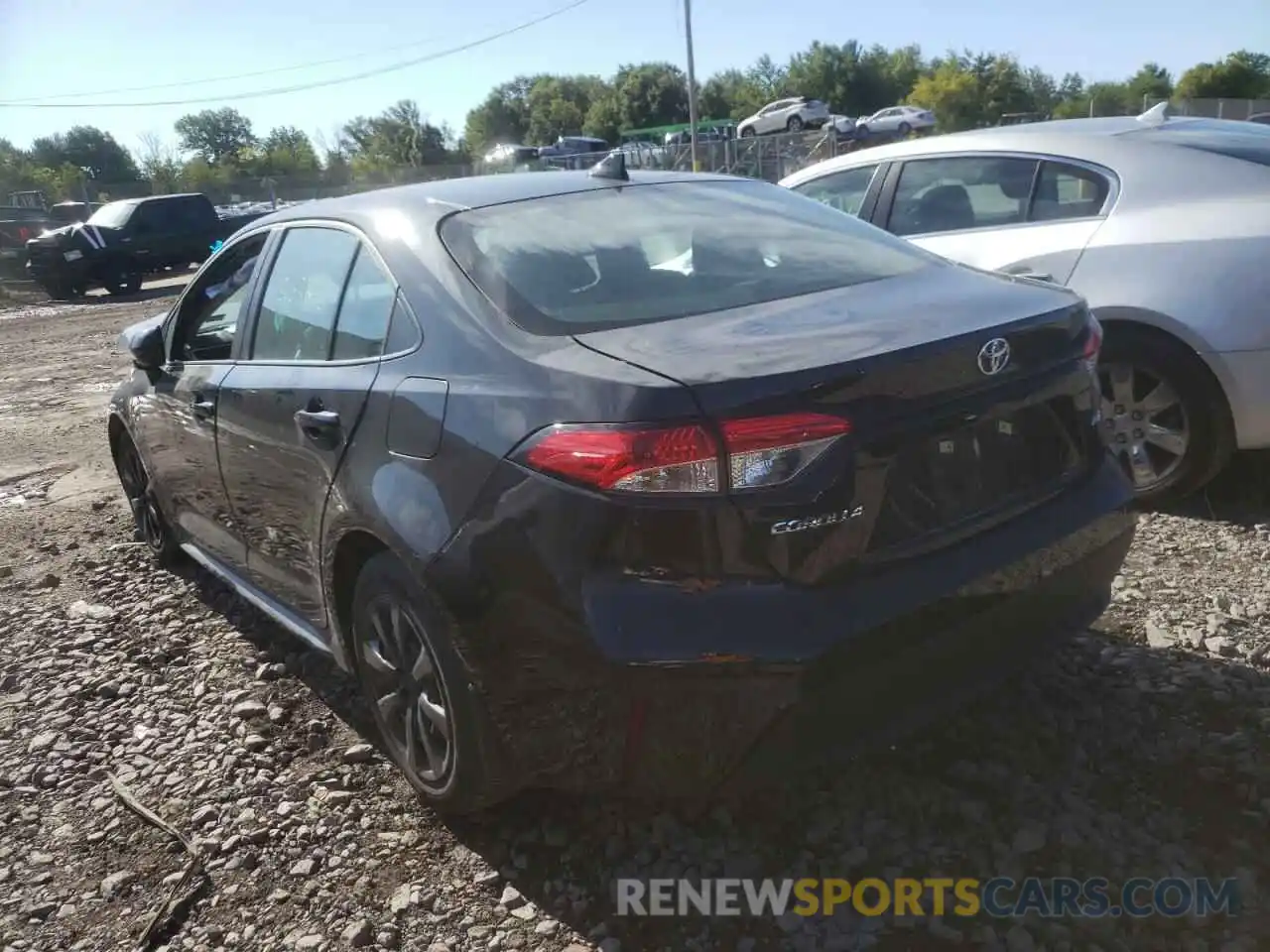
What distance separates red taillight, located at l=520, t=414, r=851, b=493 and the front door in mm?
2009

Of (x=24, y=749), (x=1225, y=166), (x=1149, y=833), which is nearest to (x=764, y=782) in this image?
(x=1149, y=833)

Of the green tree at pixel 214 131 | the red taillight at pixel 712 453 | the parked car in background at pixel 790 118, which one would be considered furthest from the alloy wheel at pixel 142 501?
the green tree at pixel 214 131

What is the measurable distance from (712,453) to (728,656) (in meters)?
0.39

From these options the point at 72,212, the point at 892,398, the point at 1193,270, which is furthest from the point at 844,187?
the point at 72,212

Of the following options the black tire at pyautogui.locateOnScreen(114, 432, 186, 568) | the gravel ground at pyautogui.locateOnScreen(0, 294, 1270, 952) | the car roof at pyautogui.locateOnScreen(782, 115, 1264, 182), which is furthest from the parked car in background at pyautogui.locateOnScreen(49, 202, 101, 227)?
the gravel ground at pyautogui.locateOnScreen(0, 294, 1270, 952)

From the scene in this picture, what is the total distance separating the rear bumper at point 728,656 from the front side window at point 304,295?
44.0 inches

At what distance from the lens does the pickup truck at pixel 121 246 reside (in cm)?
2052

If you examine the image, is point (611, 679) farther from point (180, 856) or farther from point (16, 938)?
point (16, 938)

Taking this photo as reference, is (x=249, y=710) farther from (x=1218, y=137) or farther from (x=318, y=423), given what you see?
(x=1218, y=137)

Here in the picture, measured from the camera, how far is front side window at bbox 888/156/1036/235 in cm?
482

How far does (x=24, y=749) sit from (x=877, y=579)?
113 inches

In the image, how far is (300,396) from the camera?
296 cm

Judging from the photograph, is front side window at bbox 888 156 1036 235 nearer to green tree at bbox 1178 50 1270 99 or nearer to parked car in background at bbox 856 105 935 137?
parked car in background at bbox 856 105 935 137

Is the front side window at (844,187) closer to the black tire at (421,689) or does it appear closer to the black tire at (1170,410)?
the black tire at (1170,410)
